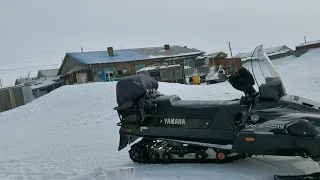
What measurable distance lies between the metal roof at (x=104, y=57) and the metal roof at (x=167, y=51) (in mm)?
1416

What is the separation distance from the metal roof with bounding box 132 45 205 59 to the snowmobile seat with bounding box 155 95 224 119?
117 feet

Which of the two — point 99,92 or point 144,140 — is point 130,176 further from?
point 99,92

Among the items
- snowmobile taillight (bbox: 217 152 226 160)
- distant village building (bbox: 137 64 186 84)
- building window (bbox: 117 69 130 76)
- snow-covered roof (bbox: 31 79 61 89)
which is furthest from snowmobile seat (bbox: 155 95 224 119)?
snow-covered roof (bbox: 31 79 61 89)

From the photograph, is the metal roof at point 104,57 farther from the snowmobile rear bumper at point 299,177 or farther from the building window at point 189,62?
the snowmobile rear bumper at point 299,177

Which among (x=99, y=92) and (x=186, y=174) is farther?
(x=99, y=92)

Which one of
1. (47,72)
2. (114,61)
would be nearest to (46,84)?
(114,61)

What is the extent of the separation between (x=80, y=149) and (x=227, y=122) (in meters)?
3.89

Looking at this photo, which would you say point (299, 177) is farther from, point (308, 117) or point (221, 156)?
point (221, 156)

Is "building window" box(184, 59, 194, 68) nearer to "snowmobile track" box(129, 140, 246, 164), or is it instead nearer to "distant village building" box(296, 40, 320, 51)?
"distant village building" box(296, 40, 320, 51)

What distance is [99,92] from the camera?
18.0 m

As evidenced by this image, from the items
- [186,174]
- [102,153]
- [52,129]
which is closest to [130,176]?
[186,174]

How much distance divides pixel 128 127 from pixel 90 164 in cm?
106

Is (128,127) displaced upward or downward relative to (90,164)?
upward

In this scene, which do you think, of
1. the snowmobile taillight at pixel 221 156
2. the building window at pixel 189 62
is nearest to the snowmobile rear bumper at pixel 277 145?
the snowmobile taillight at pixel 221 156
